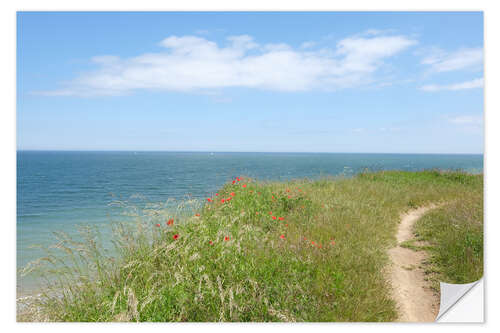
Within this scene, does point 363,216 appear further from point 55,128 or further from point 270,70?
point 55,128

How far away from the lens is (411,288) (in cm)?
364

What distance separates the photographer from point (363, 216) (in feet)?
17.9

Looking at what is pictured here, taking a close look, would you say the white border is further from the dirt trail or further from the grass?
the grass

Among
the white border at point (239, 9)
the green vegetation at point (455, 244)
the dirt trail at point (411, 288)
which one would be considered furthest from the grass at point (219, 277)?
the white border at point (239, 9)

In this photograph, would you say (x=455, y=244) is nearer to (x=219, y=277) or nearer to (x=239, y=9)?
(x=219, y=277)

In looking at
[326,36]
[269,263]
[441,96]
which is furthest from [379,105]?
[269,263]

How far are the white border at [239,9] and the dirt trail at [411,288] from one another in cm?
19

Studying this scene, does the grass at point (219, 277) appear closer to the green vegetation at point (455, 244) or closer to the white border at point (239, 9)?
the green vegetation at point (455, 244)

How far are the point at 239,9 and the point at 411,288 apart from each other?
4473mm

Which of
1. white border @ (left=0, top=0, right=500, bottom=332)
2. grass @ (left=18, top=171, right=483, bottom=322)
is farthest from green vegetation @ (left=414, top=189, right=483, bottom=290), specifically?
white border @ (left=0, top=0, right=500, bottom=332)

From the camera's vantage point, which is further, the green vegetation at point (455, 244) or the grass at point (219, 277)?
the green vegetation at point (455, 244)

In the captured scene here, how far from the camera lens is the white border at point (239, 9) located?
3.57 metres

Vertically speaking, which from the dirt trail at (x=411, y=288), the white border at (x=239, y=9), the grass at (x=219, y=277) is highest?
the white border at (x=239, y=9)
